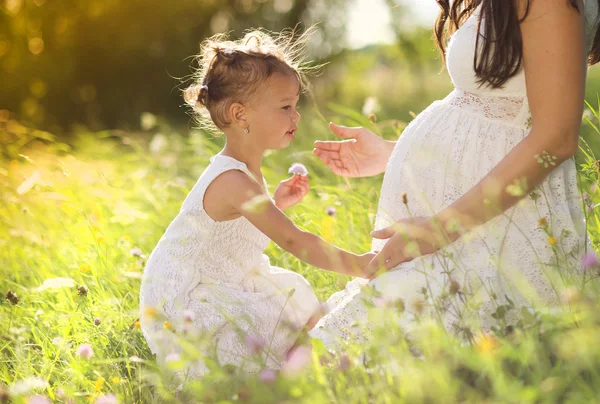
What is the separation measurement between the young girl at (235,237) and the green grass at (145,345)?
0.56 feet

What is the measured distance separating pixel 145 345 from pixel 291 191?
2.56 ft

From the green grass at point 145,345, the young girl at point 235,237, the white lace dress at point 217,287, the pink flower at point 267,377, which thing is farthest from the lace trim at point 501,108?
the pink flower at point 267,377

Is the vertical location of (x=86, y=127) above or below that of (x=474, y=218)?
below

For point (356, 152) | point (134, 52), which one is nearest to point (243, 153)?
point (356, 152)

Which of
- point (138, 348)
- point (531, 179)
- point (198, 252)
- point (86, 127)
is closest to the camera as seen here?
point (531, 179)

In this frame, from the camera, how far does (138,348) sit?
2.41m

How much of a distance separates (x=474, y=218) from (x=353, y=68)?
9.89m

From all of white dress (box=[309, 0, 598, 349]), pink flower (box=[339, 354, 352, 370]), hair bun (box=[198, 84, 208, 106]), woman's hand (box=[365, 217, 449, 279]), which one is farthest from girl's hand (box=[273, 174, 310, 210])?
pink flower (box=[339, 354, 352, 370])

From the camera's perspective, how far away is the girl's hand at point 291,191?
2.55 metres

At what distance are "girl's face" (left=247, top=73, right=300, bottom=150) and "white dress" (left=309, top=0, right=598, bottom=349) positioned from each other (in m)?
0.52

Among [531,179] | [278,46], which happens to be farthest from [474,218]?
[278,46]

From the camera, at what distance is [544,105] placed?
5.53 ft

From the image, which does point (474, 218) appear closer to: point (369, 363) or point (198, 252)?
point (369, 363)

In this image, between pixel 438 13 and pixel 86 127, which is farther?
pixel 86 127
